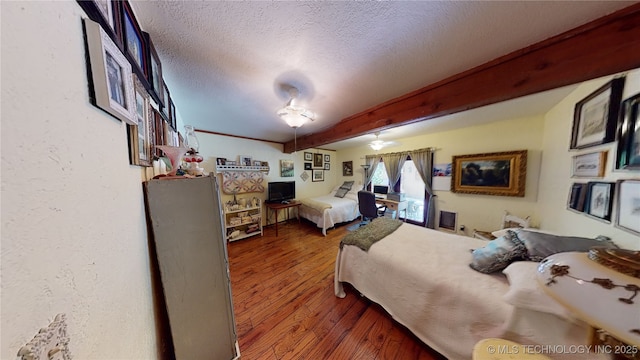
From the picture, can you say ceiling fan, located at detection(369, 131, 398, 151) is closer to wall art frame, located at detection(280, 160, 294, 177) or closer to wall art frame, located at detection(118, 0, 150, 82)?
wall art frame, located at detection(280, 160, 294, 177)

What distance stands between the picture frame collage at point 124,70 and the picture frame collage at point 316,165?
10.5ft

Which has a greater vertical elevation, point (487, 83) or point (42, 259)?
point (487, 83)

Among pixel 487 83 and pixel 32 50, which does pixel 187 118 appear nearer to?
pixel 32 50

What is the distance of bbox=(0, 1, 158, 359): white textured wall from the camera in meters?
0.27

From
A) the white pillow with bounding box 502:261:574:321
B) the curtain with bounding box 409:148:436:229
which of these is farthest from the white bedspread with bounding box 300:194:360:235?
the white pillow with bounding box 502:261:574:321

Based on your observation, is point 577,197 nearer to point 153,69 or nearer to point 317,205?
point 317,205

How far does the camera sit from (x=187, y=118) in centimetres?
226

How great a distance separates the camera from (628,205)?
1.02m

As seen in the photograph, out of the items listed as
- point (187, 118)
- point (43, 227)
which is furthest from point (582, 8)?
point (187, 118)

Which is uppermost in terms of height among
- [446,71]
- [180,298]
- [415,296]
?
[446,71]

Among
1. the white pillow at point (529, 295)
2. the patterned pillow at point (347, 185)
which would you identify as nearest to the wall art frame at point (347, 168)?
the patterned pillow at point (347, 185)

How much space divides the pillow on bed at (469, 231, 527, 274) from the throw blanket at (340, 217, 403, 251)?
2.45ft

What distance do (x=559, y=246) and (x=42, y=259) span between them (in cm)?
225

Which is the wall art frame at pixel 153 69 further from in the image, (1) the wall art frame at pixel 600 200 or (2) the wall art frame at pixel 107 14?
(1) the wall art frame at pixel 600 200
